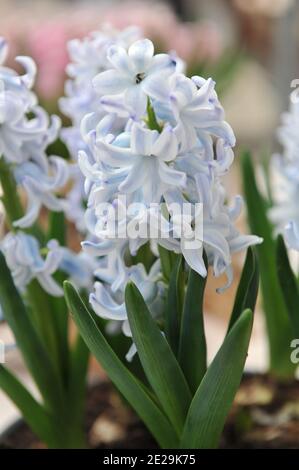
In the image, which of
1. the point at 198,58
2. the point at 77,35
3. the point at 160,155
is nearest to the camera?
the point at 160,155

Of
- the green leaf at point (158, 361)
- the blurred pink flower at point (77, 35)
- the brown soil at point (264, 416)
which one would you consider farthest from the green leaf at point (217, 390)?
the blurred pink flower at point (77, 35)

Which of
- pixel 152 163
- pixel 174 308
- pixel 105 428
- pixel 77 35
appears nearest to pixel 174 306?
pixel 174 308

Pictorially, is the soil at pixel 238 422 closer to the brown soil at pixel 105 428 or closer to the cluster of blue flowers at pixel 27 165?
the brown soil at pixel 105 428

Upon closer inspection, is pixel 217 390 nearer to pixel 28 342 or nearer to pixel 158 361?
pixel 158 361

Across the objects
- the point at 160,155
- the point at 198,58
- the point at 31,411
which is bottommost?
the point at 198,58

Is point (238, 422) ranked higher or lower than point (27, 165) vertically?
lower
